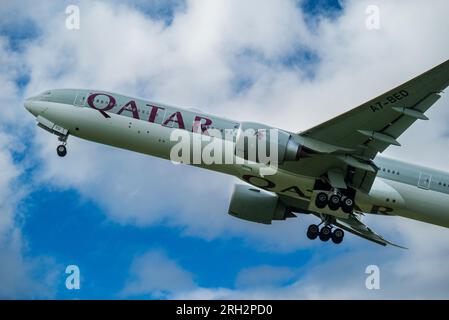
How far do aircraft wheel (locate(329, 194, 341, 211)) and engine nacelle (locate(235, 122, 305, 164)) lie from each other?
3141 mm

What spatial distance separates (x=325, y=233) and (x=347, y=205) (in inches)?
238

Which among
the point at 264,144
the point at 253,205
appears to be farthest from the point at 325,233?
the point at 264,144

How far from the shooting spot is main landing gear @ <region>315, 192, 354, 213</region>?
3862cm

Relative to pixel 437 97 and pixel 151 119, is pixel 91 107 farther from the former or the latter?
pixel 437 97

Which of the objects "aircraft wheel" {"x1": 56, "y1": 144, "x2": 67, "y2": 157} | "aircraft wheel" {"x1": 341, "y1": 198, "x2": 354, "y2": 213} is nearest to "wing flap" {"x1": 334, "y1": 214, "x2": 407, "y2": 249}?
"aircraft wheel" {"x1": 341, "y1": 198, "x2": 354, "y2": 213}

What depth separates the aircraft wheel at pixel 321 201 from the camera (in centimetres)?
3906

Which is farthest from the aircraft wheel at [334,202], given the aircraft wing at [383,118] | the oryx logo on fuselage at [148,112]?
the oryx logo on fuselage at [148,112]

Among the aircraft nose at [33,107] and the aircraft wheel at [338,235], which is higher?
the aircraft nose at [33,107]

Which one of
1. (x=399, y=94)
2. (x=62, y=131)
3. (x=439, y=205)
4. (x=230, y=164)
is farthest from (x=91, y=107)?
(x=439, y=205)

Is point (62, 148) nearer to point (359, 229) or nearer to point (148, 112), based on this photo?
point (148, 112)

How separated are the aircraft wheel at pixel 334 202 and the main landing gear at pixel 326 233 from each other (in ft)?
19.4

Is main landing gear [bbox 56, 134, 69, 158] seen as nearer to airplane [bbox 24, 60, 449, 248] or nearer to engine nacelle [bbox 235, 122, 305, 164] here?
airplane [bbox 24, 60, 449, 248]

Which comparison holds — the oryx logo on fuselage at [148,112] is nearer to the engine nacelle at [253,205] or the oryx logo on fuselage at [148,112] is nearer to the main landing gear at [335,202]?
the main landing gear at [335,202]

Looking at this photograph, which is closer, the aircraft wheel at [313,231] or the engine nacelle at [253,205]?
the aircraft wheel at [313,231]
